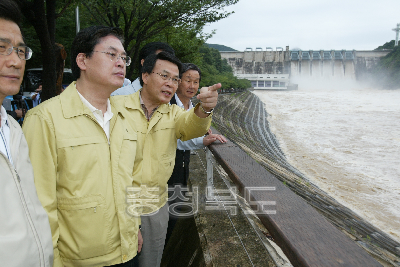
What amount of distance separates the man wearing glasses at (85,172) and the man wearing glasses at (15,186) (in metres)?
0.15

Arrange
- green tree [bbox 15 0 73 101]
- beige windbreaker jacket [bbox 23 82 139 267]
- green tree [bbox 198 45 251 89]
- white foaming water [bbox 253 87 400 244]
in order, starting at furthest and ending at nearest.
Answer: green tree [bbox 198 45 251 89]
white foaming water [bbox 253 87 400 244]
green tree [bbox 15 0 73 101]
beige windbreaker jacket [bbox 23 82 139 267]

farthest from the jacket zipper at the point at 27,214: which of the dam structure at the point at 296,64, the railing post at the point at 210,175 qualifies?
the dam structure at the point at 296,64

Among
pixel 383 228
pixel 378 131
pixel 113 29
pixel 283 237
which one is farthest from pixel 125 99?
pixel 378 131

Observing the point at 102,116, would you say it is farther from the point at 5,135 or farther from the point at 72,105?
the point at 5,135

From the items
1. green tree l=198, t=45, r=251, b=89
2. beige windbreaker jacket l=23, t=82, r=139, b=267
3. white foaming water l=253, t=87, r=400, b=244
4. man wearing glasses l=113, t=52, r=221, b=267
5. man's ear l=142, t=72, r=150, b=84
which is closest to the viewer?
beige windbreaker jacket l=23, t=82, r=139, b=267

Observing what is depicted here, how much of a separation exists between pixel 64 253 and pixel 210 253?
0.90 metres

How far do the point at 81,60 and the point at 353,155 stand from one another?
1216 cm

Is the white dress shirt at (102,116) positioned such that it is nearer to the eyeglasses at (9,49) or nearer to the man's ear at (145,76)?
the eyeglasses at (9,49)

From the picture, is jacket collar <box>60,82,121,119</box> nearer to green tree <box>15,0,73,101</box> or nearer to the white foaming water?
green tree <box>15,0,73,101</box>

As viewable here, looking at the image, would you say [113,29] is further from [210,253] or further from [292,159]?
[292,159]

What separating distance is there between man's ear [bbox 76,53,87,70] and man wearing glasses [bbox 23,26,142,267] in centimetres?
1

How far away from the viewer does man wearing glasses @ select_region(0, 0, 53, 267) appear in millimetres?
958

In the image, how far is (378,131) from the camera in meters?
16.0

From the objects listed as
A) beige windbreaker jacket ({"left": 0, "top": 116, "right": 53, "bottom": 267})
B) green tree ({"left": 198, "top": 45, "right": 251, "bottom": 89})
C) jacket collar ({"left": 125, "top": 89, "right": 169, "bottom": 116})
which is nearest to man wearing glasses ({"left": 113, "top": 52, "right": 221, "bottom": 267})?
jacket collar ({"left": 125, "top": 89, "right": 169, "bottom": 116})
